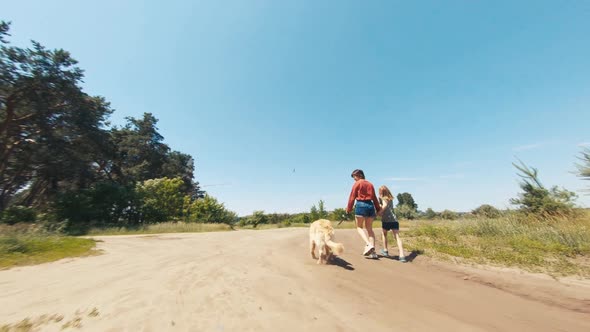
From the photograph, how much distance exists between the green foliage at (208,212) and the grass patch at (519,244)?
23693 millimetres

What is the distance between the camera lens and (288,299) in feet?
9.59

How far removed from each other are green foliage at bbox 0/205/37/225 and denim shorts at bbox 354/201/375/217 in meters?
25.8

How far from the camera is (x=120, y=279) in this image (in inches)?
150

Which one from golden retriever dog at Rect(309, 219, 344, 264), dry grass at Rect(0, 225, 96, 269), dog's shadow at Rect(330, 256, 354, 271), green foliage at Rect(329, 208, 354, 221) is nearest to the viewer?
dog's shadow at Rect(330, 256, 354, 271)

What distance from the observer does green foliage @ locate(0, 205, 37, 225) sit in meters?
16.7

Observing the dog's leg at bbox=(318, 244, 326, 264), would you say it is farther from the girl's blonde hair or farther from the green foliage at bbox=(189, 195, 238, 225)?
the green foliage at bbox=(189, 195, 238, 225)

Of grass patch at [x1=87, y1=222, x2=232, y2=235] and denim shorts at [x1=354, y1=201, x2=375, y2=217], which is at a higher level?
denim shorts at [x1=354, y1=201, x2=375, y2=217]

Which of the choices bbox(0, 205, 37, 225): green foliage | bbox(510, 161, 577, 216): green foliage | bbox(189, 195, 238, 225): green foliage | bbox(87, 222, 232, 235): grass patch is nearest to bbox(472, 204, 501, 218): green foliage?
bbox(510, 161, 577, 216): green foliage

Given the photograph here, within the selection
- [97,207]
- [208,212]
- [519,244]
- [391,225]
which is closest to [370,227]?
[391,225]

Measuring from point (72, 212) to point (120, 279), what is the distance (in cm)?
2496

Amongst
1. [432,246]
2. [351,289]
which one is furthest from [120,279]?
[432,246]

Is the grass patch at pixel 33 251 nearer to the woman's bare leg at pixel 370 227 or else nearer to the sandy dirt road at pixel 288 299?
the sandy dirt road at pixel 288 299

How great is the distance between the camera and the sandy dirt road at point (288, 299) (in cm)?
230

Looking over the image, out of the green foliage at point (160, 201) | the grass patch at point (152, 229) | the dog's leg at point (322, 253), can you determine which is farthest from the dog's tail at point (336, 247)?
the green foliage at point (160, 201)
